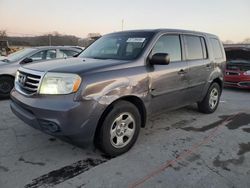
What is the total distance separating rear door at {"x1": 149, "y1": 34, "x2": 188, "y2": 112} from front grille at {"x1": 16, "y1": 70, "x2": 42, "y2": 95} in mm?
1636

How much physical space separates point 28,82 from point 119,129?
1.42m

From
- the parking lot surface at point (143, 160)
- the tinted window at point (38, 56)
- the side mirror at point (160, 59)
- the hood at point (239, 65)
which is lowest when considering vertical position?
the parking lot surface at point (143, 160)

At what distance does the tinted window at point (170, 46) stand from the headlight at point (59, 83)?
1501mm

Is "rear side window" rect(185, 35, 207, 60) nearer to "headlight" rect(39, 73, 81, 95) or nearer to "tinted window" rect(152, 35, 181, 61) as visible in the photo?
"tinted window" rect(152, 35, 181, 61)

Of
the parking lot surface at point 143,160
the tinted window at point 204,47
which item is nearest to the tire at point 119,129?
the parking lot surface at point 143,160

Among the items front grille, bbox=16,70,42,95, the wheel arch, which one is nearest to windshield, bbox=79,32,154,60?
Result: the wheel arch

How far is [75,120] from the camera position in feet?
9.90

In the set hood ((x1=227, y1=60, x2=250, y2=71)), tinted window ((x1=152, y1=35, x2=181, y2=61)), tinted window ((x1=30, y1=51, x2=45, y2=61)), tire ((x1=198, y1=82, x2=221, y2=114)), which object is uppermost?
tinted window ((x1=152, y1=35, x2=181, y2=61))

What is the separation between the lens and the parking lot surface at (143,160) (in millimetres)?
2967

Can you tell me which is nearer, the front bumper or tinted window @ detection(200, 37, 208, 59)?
the front bumper

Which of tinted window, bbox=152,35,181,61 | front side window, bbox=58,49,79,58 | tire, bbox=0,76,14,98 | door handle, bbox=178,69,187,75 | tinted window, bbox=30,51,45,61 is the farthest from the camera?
front side window, bbox=58,49,79,58

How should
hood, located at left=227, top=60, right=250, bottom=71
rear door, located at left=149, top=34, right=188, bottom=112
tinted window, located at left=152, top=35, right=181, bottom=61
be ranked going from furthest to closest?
hood, located at left=227, top=60, right=250, bottom=71
tinted window, located at left=152, top=35, right=181, bottom=61
rear door, located at left=149, top=34, right=188, bottom=112

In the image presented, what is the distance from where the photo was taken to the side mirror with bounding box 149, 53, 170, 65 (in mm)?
3734

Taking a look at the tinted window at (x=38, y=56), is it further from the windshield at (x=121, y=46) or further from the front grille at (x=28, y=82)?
the front grille at (x=28, y=82)
